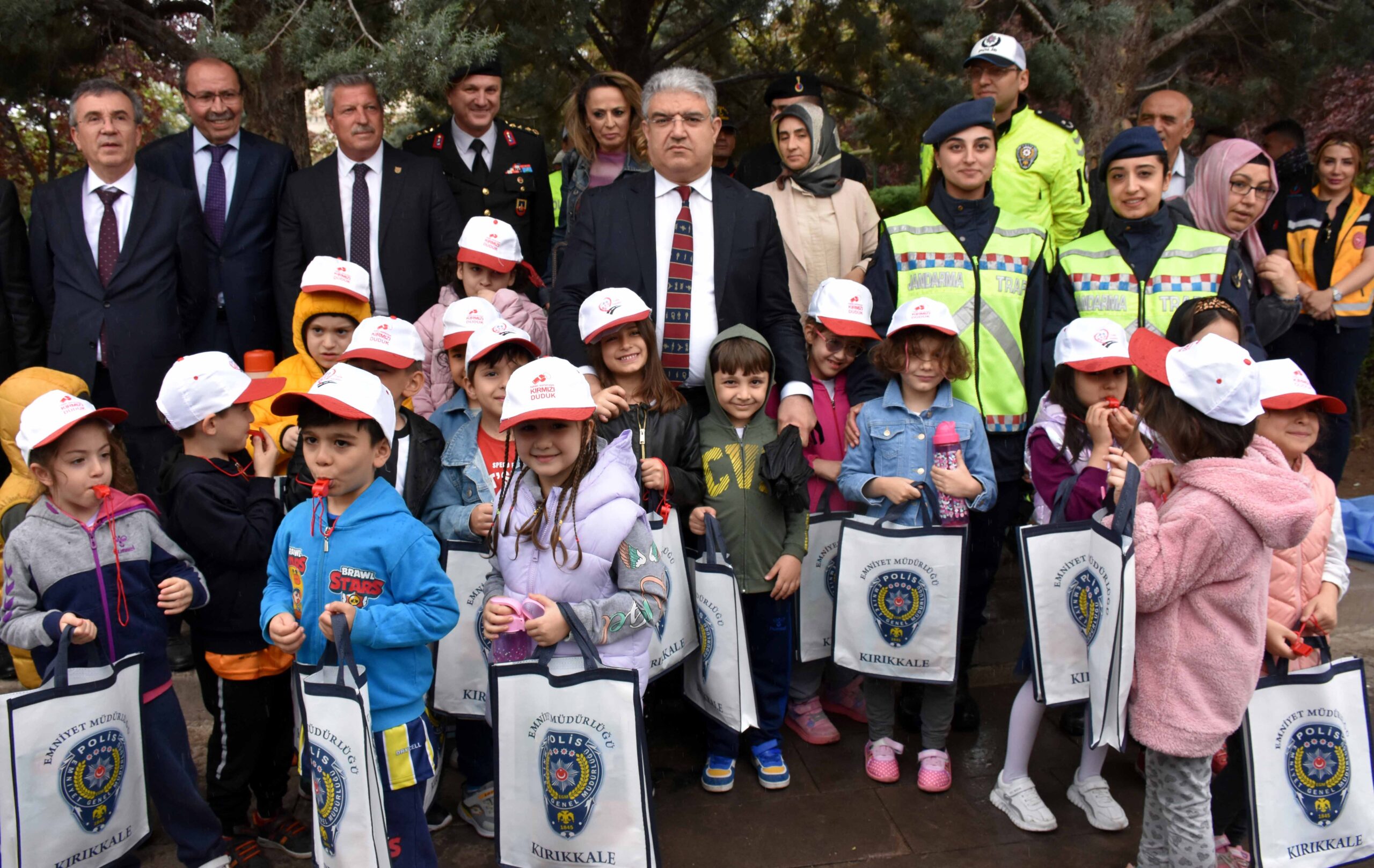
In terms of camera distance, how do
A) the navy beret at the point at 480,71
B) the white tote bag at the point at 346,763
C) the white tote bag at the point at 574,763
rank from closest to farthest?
the white tote bag at the point at 346,763
the white tote bag at the point at 574,763
the navy beret at the point at 480,71

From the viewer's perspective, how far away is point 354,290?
379 centimetres

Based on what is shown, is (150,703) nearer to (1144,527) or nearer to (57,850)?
(57,850)

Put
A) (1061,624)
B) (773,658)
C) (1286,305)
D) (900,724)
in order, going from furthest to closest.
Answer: (1286,305), (900,724), (773,658), (1061,624)

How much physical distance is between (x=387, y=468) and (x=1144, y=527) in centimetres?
226

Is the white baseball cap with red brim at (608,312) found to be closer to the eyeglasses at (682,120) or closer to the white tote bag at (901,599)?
the eyeglasses at (682,120)

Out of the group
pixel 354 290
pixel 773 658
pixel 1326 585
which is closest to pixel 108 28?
pixel 354 290

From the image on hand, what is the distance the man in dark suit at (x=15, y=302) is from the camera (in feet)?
13.8

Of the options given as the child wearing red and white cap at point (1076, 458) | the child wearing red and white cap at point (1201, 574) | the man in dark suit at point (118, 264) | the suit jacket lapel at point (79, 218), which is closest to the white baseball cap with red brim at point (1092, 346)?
the child wearing red and white cap at point (1076, 458)

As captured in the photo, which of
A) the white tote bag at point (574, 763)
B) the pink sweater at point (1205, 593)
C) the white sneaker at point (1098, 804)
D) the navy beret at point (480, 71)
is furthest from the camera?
the navy beret at point (480, 71)

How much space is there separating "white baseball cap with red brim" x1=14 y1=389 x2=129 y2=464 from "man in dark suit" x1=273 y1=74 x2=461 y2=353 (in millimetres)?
1444

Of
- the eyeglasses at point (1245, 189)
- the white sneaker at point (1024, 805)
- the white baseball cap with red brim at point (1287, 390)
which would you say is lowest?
the white sneaker at point (1024, 805)

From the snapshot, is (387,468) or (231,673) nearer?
(231,673)

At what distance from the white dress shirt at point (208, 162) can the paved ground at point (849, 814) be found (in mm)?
2053

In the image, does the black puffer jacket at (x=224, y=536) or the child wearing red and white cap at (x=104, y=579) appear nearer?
the child wearing red and white cap at (x=104, y=579)
